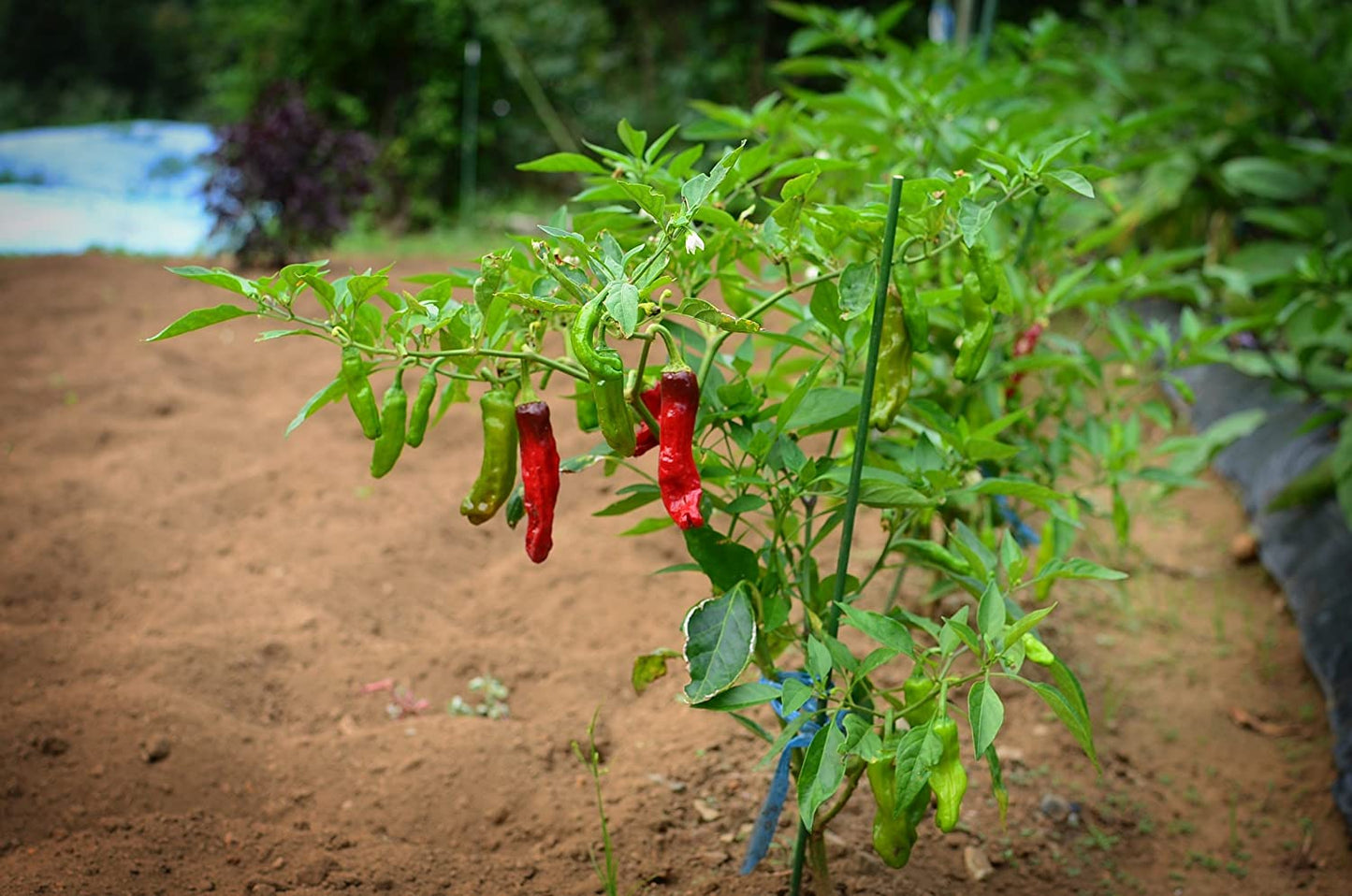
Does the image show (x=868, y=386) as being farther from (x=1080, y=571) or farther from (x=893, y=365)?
(x=1080, y=571)

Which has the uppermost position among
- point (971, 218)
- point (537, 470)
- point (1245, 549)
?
point (971, 218)

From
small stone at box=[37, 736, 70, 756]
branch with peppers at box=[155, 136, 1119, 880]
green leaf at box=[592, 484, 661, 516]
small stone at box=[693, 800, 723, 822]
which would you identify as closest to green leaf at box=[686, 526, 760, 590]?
branch with peppers at box=[155, 136, 1119, 880]

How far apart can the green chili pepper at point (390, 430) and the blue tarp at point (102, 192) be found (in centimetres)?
530

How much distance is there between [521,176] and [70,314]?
4.77m

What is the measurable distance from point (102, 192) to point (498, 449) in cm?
600

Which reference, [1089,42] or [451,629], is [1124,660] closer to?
[451,629]

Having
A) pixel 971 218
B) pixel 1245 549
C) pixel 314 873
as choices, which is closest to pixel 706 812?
pixel 314 873

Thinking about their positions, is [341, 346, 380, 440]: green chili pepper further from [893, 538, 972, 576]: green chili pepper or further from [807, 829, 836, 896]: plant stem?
[807, 829, 836, 896]: plant stem

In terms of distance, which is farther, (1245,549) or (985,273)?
(1245,549)

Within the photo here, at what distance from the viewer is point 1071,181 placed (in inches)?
52.9

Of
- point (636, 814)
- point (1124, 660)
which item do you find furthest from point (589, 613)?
point (1124, 660)

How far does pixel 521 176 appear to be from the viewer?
9062 millimetres

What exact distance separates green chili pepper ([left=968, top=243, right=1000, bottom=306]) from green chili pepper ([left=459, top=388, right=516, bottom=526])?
62cm

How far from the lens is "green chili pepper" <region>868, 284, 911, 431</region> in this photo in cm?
147
